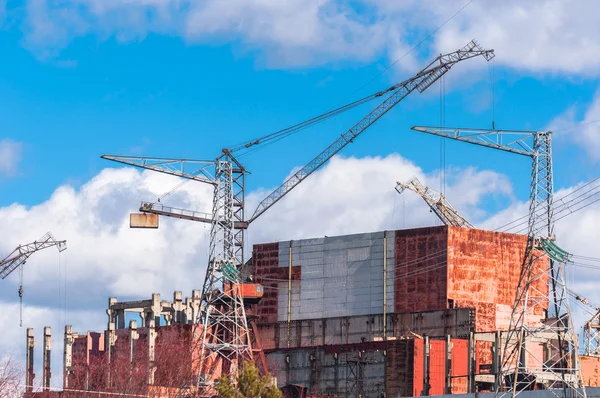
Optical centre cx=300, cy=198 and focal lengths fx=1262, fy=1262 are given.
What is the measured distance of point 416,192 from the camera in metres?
181

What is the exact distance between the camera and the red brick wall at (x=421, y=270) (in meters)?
147

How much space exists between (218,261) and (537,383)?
34023mm

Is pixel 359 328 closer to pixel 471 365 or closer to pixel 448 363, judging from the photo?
pixel 448 363

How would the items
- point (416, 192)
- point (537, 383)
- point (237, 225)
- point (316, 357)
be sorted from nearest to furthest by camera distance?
point (537, 383), point (316, 357), point (237, 225), point (416, 192)

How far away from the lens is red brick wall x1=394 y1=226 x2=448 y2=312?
147250 millimetres

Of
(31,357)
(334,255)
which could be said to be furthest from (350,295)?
(31,357)

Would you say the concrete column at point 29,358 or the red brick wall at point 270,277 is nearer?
the concrete column at point 29,358

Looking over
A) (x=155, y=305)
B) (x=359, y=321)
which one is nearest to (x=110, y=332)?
(x=155, y=305)

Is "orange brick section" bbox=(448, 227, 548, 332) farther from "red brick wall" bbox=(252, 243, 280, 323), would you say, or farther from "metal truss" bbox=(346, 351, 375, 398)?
"red brick wall" bbox=(252, 243, 280, 323)

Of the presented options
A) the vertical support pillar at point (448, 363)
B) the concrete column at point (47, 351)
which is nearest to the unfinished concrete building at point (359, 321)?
the vertical support pillar at point (448, 363)

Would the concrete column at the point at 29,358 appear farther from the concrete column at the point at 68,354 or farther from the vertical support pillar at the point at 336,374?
the vertical support pillar at the point at 336,374

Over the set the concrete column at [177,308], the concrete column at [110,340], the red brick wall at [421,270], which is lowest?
the concrete column at [110,340]

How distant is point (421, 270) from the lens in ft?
488

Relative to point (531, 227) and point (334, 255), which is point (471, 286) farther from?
point (531, 227)
